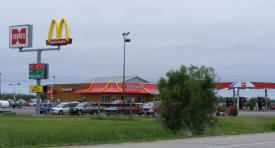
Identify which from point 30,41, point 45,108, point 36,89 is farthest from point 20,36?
point 45,108

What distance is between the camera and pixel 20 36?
5188 cm

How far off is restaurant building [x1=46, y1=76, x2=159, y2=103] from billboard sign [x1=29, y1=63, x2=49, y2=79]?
76.5 ft

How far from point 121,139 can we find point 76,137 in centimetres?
207

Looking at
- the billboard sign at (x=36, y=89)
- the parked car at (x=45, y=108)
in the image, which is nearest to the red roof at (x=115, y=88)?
the parked car at (x=45, y=108)

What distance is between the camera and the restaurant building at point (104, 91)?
243 ft

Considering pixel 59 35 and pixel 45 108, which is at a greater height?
pixel 59 35

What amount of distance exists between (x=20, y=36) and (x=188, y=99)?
111 feet

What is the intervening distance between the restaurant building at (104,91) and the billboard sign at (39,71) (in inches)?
918

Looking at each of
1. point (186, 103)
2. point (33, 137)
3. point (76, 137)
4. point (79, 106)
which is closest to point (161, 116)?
point (186, 103)

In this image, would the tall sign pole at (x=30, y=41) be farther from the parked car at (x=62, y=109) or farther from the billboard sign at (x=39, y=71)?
the parked car at (x=62, y=109)

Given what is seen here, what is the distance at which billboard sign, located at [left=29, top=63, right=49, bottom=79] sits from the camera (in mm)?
49781

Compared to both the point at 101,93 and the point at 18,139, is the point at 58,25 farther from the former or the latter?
the point at 18,139

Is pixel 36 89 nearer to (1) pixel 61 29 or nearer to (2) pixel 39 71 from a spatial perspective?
(2) pixel 39 71

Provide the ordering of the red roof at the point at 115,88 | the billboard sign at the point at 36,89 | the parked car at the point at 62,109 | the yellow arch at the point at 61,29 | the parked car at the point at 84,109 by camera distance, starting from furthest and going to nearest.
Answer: the red roof at the point at 115,88, the parked car at the point at 62,109, the billboard sign at the point at 36,89, the parked car at the point at 84,109, the yellow arch at the point at 61,29
